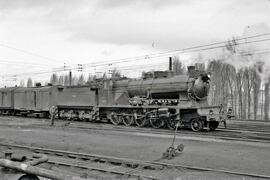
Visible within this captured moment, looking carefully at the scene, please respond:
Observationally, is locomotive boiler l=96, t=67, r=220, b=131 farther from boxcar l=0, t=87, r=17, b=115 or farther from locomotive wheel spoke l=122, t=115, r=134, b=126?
boxcar l=0, t=87, r=17, b=115

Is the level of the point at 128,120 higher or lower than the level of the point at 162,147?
higher

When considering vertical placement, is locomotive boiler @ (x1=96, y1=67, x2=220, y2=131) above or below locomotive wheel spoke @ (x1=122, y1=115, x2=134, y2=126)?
above

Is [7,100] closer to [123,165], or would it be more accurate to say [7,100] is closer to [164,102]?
[164,102]

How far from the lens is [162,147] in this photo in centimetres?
1162

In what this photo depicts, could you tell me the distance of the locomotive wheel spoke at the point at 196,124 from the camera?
55.8 feet

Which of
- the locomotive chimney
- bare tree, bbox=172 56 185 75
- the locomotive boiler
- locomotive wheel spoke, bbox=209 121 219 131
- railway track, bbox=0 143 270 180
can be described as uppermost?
bare tree, bbox=172 56 185 75

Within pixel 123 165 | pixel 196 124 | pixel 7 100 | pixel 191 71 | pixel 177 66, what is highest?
pixel 177 66

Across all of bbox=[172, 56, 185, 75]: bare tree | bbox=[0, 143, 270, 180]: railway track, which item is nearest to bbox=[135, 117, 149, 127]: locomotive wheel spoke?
bbox=[0, 143, 270, 180]: railway track

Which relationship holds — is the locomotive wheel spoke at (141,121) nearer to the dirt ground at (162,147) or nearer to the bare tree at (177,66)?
the dirt ground at (162,147)

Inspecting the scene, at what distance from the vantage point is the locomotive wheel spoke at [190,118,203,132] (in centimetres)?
1700

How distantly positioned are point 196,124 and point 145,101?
346 cm

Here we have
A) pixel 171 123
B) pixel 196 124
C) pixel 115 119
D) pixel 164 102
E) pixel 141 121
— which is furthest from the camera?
pixel 115 119

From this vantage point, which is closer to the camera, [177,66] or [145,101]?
[145,101]

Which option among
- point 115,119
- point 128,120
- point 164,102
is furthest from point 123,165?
point 115,119
